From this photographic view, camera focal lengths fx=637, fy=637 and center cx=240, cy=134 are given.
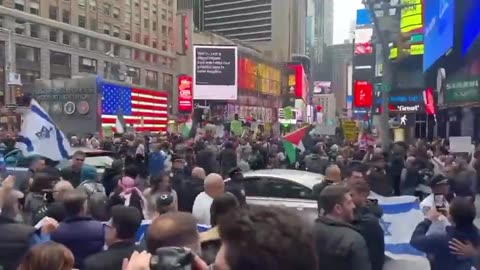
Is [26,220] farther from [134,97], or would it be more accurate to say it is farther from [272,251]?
[134,97]

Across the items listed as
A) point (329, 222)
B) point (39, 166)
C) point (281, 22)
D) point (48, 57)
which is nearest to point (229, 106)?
point (48, 57)

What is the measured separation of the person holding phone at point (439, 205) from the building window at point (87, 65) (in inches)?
2479

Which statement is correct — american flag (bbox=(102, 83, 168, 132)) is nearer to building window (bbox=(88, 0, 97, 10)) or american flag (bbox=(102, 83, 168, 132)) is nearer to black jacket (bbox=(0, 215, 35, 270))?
black jacket (bbox=(0, 215, 35, 270))

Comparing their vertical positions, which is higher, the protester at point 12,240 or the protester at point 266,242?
the protester at point 266,242

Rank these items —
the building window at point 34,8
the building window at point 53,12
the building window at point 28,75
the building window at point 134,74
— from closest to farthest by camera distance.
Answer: the building window at point 28,75 < the building window at point 34,8 < the building window at point 53,12 < the building window at point 134,74

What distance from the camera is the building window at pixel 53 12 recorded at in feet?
210

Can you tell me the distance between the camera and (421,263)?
632 centimetres

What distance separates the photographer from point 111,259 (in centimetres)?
412

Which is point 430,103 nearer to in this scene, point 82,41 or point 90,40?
point 82,41

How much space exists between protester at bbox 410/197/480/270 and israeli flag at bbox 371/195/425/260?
1553mm

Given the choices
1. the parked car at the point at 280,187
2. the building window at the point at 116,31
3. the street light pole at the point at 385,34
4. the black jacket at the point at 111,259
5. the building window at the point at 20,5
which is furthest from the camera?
the building window at the point at 116,31

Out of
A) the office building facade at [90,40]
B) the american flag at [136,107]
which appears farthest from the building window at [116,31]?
the american flag at [136,107]

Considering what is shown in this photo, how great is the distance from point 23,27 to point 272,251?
61.4m

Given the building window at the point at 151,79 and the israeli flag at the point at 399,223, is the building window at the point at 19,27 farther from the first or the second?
the israeli flag at the point at 399,223
